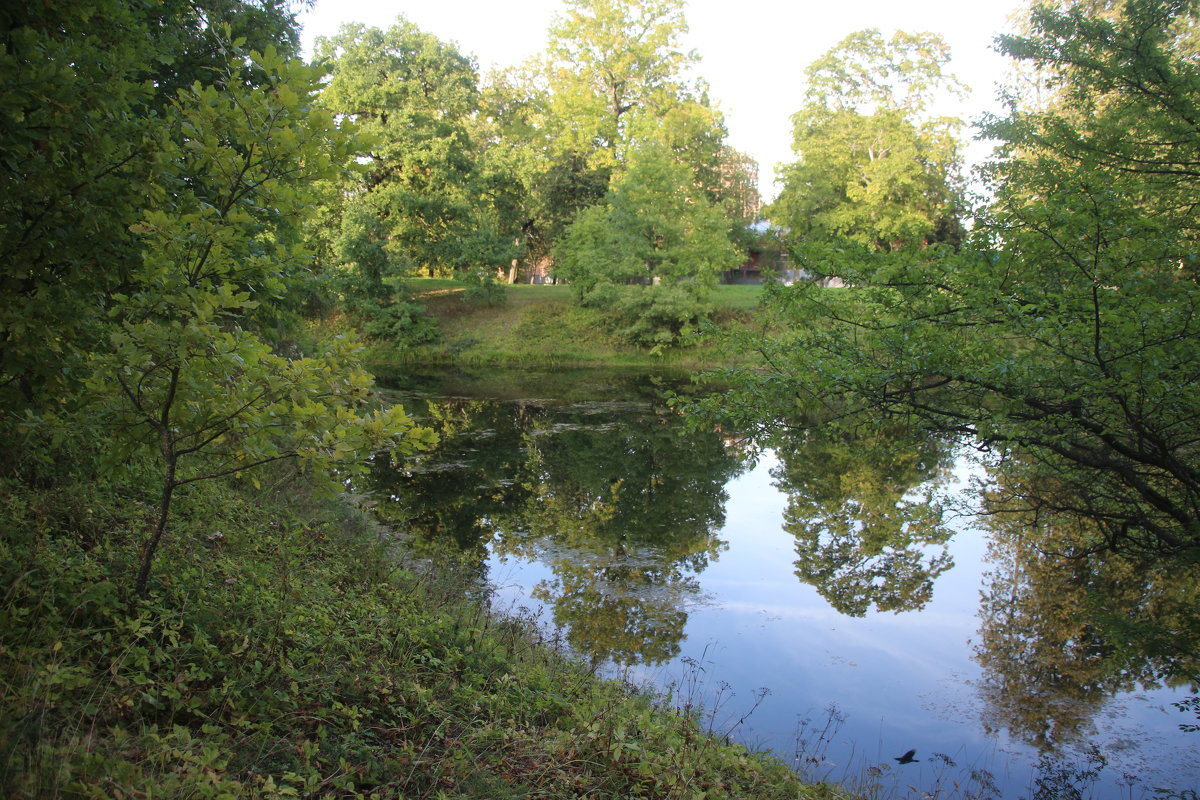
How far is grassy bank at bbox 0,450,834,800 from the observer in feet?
10.2

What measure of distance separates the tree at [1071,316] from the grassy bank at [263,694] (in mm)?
3108

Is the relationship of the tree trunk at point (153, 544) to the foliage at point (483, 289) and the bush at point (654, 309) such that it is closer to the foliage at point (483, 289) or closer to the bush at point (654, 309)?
the bush at point (654, 309)

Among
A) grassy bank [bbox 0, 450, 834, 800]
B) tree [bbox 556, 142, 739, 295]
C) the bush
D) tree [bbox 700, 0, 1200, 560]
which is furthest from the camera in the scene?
the bush

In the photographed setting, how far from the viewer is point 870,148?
31453 millimetres

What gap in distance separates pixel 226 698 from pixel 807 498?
11375 mm

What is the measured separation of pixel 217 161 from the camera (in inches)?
145

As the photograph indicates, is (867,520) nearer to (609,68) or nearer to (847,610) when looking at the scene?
(847,610)

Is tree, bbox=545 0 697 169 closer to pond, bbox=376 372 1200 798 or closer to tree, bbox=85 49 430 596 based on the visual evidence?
pond, bbox=376 372 1200 798

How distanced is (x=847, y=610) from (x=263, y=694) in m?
7.13

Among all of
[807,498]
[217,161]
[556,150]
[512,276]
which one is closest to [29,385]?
[217,161]

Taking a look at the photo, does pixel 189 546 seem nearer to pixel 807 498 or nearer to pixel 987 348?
pixel 987 348

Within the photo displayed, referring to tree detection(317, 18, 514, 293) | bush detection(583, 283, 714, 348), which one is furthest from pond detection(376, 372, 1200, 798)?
tree detection(317, 18, 514, 293)

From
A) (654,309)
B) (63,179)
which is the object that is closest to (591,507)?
(63,179)

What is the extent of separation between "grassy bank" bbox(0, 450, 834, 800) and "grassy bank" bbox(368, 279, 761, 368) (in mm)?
23547
